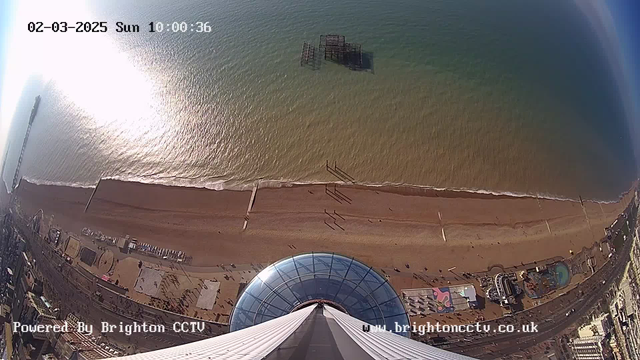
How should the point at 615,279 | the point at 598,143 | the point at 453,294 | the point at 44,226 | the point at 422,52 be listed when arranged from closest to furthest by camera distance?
the point at 453,294
the point at 615,279
the point at 44,226
the point at 598,143
the point at 422,52

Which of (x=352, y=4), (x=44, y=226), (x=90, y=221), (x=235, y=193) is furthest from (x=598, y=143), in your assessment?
(x=44, y=226)

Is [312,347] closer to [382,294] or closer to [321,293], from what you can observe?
[321,293]

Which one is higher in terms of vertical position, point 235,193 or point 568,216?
point 235,193

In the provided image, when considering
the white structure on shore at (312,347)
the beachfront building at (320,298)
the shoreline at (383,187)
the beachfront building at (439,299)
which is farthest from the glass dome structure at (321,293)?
the shoreline at (383,187)

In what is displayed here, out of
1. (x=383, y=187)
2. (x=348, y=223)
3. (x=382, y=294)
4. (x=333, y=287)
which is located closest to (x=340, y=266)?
(x=333, y=287)

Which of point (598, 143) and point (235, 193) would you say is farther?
point (598, 143)

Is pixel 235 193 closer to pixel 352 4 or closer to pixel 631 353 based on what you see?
pixel 352 4

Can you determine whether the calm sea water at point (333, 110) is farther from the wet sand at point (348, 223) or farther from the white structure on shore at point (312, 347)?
the white structure on shore at point (312, 347)
